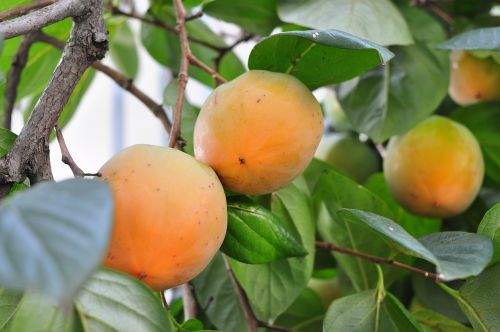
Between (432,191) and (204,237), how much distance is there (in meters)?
0.30

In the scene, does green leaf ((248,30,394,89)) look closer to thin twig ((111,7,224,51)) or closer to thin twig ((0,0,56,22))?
thin twig ((0,0,56,22))

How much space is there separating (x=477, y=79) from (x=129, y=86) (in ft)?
1.10

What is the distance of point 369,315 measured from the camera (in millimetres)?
459

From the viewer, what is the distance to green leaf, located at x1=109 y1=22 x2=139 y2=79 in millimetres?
948

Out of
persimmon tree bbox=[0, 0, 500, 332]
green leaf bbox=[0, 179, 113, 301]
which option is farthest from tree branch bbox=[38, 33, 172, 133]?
green leaf bbox=[0, 179, 113, 301]

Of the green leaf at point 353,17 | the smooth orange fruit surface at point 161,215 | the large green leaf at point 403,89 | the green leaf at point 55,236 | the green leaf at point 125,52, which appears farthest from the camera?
the green leaf at point 125,52

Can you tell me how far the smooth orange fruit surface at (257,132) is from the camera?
37cm

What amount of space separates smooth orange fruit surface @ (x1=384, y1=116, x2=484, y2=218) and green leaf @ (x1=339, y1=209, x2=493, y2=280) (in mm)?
165

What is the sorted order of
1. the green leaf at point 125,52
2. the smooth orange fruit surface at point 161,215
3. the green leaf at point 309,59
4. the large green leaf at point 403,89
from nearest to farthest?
the smooth orange fruit surface at point 161,215 < the green leaf at point 309,59 < the large green leaf at point 403,89 < the green leaf at point 125,52

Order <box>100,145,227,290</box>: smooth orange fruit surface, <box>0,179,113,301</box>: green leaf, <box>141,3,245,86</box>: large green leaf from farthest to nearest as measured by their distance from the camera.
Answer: <box>141,3,245,86</box>: large green leaf < <box>100,145,227,290</box>: smooth orange fruit surface < <box>0,179,113,301</box>: green leaf

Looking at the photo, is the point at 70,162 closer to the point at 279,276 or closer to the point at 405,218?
the point at 279,276

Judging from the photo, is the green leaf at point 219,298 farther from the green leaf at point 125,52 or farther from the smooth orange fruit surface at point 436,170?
the green leaf at point 125,52

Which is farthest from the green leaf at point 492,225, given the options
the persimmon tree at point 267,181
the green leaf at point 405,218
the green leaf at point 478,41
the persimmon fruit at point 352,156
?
the persimmon fruit at point 352,156

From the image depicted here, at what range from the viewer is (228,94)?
39 centimetres
